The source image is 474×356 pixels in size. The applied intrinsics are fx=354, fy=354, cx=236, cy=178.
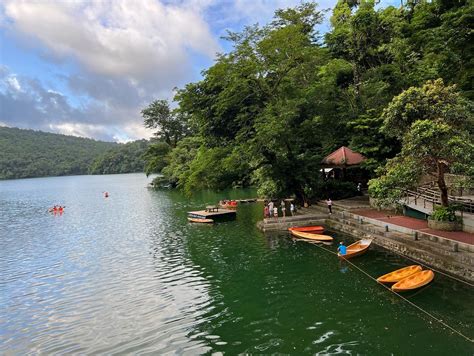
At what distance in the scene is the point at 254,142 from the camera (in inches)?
1080

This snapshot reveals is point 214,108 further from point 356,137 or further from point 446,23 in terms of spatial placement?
point 446,23

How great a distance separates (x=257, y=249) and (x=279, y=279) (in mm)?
5543

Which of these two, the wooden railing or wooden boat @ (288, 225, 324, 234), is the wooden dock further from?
the wooden railing

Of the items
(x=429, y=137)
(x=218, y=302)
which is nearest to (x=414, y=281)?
(x=429, y=137)

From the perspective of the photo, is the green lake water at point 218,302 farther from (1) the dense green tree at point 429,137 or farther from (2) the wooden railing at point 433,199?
(2) the wooden railing at point 433,199

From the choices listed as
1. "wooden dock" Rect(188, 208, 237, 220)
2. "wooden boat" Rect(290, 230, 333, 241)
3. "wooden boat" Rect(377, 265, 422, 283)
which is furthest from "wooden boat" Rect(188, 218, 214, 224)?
"wooden boat" Rect(377, 265, 422, 283)

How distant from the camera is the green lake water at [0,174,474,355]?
10.3 m

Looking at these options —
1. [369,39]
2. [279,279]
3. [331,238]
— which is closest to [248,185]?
[369,39]

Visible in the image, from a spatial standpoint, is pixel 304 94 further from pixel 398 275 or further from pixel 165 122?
pixel 165 122

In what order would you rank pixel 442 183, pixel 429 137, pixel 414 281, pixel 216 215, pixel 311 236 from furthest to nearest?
pixel 216 215
pixel 311 236
pixel 442 183
pixel 429 137
pixel 414 281

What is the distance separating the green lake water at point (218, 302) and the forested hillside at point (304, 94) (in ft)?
25.2

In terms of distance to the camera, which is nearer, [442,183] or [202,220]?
[442,183]

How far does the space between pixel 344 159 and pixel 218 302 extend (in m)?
18.4

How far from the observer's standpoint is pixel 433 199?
66.0 feet
